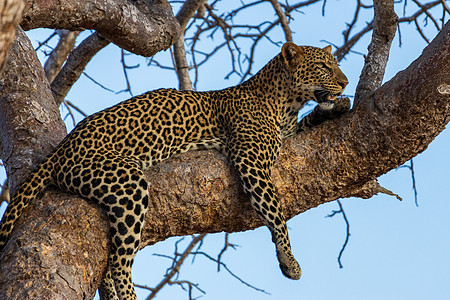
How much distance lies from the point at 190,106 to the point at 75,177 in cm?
138

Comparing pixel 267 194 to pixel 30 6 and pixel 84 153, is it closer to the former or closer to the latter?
pixel 84 153

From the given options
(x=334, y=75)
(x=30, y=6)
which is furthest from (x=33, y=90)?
(x=334, y=75)

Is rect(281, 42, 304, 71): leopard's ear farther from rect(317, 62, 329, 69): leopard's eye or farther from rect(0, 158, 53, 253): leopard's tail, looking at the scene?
rect(0, 158, 53, 253): leopard's tail

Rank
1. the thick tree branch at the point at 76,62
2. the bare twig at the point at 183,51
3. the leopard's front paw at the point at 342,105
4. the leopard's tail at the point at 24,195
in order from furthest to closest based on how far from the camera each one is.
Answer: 1. the bare twig at the point at 183,51
2. the thick tree branch at the point at 76,62
3. the leopard's front paw at the point at 342,105
4. the leopard's tail at the point at 24,195

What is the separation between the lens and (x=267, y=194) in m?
4.76

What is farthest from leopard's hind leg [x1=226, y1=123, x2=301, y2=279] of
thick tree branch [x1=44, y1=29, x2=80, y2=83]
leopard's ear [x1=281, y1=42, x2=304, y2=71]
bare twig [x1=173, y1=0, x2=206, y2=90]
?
thick tree branch [x1=44, y1=29, x2=80, y2=83]

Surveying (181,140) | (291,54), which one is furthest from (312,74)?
(181,140)

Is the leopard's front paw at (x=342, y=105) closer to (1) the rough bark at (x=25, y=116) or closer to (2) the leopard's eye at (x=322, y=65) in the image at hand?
(2) the leopard's eye at (x=322, y=65)

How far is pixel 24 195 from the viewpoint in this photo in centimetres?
448

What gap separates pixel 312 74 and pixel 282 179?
4.29 feet

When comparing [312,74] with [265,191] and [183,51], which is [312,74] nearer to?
[265,191]

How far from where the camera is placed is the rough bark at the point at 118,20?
5508 mm

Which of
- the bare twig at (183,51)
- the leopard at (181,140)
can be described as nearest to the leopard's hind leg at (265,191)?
the leopard at (181,140)

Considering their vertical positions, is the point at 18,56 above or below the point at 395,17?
below
